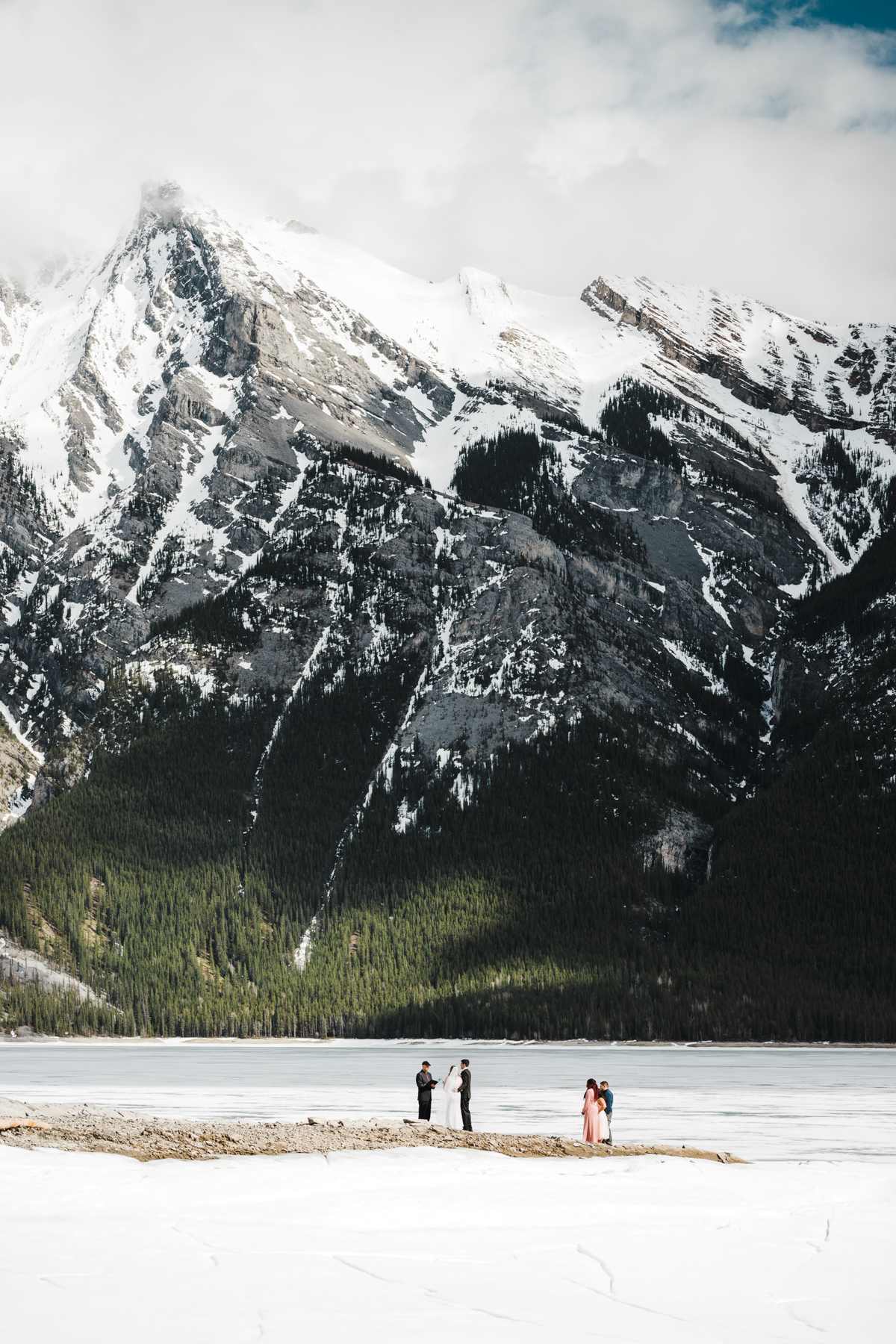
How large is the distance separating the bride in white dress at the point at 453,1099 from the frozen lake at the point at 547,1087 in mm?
5821

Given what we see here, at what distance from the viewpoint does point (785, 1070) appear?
117 metres

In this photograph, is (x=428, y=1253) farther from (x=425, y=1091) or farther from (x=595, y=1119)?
(x=425, y=1091)

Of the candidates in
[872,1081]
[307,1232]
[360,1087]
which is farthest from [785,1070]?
[307,1232]

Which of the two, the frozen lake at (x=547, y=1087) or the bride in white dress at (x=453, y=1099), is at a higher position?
the bride in white dress at (x=453, y=1099)

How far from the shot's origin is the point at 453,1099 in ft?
168

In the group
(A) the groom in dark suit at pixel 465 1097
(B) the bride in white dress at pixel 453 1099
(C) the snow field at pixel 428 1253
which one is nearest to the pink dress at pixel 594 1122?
(A) the groom in dark suit at pixel 465 1097

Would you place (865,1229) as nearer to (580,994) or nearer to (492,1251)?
(492,1251)

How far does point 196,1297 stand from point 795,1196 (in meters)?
18.2

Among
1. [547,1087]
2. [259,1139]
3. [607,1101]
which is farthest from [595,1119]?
[547,1087]

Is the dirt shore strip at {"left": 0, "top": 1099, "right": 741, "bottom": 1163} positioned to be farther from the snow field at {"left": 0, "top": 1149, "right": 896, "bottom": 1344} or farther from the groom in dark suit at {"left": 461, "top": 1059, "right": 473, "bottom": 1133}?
the snow field at {"left": 0, "top": 1149, "right": 896, "bottom": 1344}

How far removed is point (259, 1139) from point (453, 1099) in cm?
998

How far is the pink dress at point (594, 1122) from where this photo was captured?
46.9 meters

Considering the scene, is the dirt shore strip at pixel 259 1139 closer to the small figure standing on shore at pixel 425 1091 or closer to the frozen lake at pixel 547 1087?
the small figure standing on shore at pixel 425 1091

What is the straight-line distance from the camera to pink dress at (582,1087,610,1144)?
154ft
